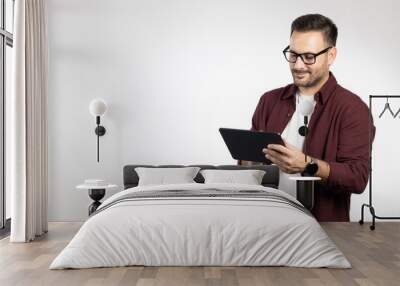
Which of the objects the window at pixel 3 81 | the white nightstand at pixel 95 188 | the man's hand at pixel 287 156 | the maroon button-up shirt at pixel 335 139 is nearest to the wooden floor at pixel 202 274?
the maroon button-up shirt at pixel 335 139

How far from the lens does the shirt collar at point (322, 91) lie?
4961mm

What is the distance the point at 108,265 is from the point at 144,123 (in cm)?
276

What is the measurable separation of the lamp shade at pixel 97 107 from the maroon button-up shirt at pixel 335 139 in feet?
6.34

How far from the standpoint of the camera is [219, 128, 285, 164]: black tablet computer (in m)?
4.08

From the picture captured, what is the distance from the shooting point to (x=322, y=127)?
191 inches

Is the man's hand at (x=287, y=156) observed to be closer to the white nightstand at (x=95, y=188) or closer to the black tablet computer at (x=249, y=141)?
the black tablet computer at (x=249, y=141)

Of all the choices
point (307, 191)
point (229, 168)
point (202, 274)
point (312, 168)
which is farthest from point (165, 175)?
point (202, 274)

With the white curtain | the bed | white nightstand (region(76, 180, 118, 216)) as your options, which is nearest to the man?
the bed

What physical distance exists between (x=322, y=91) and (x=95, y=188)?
263 centimetres

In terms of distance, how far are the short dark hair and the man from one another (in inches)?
0.7

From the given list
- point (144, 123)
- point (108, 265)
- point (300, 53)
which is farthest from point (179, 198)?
point (144, 123)

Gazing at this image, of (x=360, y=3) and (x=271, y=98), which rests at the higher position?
(x=360, y=3)

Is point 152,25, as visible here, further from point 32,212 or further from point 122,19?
point 32,212

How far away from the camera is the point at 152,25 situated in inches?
262
